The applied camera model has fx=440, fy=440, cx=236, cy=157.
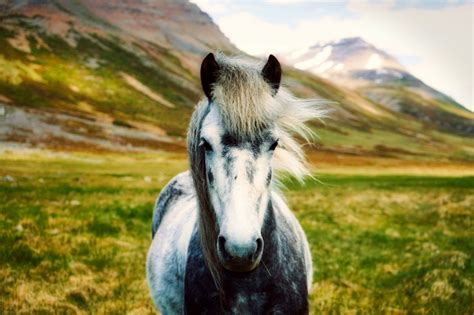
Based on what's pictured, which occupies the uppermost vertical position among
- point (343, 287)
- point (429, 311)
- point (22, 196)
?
point (429, 311)

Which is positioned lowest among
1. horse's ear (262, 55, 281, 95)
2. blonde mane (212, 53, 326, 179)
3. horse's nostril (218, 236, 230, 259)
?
horse's nostril (218, 236, 230, 259)

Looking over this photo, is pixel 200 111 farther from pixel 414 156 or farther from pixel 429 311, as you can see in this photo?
pixel 414 156

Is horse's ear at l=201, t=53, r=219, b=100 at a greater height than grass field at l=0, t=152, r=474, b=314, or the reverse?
horse's ear at l=201, t=53, r=219, b=100

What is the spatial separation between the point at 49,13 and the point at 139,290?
147 meters

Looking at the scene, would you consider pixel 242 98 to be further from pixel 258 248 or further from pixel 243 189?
pixel 258 248

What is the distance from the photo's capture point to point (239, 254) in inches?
124

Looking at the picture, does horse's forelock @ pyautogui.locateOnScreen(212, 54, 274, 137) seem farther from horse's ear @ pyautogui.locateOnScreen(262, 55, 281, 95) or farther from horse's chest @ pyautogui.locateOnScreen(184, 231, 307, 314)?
horse's chest @ pyautogui.locateOnScreen(184, 231, 307, 314)

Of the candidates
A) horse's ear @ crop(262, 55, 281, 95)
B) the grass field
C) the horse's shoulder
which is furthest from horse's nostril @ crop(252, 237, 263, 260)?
the horse's shoulder

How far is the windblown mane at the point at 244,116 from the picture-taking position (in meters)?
3.65

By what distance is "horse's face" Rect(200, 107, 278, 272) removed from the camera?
319cm

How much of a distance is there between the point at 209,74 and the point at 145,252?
8.46 meters

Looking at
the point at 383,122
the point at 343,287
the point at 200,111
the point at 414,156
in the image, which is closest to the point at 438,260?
the point at 343,287

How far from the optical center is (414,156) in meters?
101

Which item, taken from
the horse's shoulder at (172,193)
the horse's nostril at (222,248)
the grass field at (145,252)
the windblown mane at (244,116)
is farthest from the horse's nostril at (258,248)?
the horse's shoulder at (172,193)
